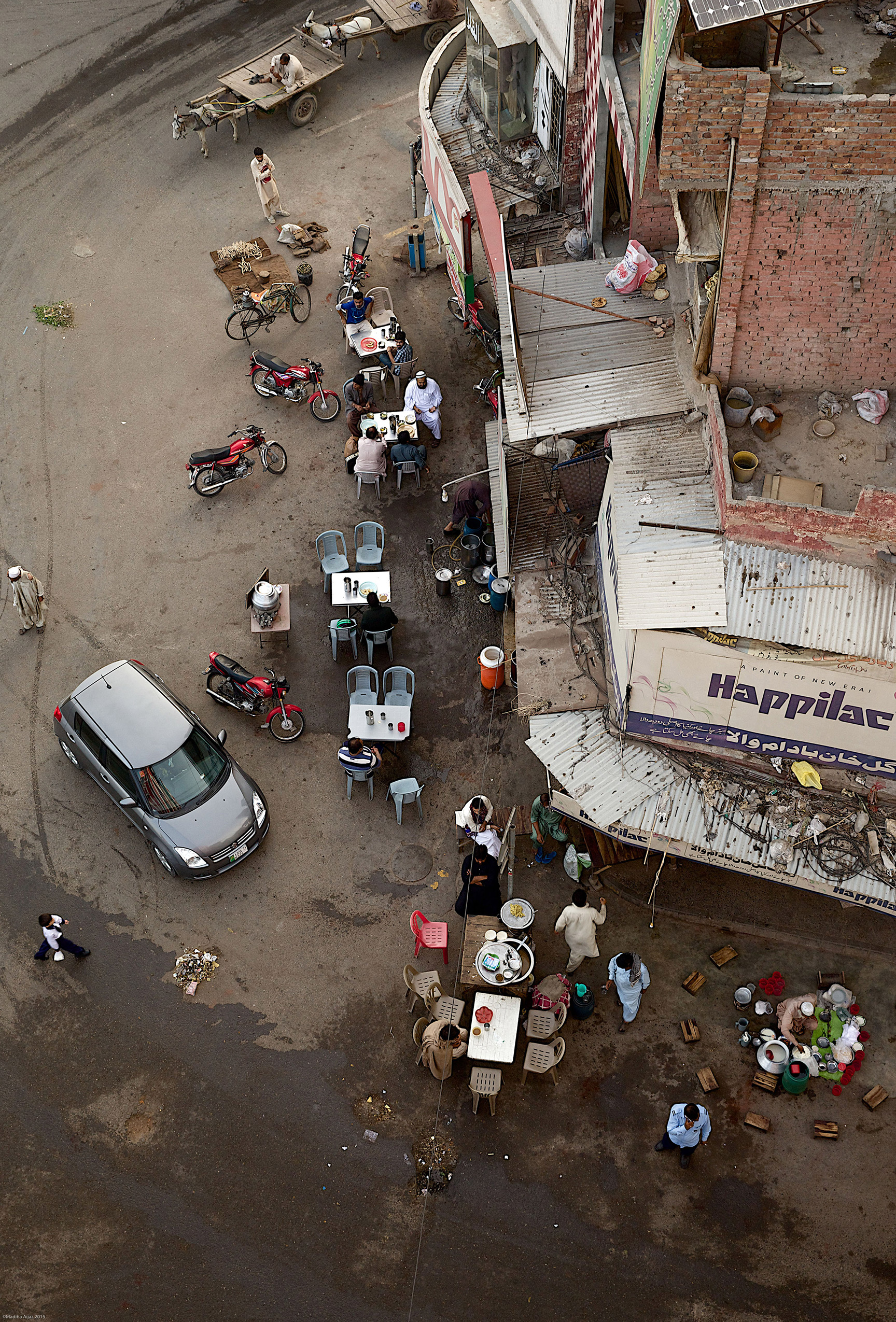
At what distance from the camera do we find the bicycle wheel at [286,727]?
18391mm

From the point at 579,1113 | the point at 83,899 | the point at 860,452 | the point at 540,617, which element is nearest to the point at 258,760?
the point at 83,899

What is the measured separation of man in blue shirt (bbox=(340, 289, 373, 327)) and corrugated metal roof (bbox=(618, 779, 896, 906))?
12.4 meters

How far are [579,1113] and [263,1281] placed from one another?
445 centimetres

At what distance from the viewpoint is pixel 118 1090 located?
15258mm

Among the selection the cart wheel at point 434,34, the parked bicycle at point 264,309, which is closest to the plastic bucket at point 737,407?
the parked bicycle at point 264,309

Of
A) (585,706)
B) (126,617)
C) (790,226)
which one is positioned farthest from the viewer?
(126,617)

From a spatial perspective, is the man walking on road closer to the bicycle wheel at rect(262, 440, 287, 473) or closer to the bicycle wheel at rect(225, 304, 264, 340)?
the bicycle wheel at rect(262, 440, 287, 473)

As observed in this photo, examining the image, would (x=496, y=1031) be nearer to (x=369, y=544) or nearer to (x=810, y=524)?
(x=810, y=524)

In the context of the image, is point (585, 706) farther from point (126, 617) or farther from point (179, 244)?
point (179, 244)

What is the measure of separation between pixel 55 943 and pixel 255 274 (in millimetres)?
14812

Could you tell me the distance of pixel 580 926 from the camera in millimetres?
15227

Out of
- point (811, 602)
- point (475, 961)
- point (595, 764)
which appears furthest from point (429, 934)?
point (811, 602)

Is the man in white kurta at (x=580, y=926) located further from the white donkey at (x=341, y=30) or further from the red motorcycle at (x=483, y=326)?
the white donkey at (x=341, y=30)

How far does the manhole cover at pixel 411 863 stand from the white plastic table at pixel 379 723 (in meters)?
1.71
